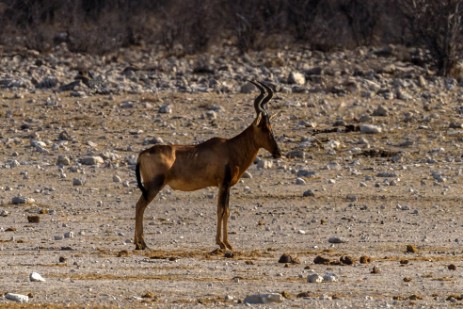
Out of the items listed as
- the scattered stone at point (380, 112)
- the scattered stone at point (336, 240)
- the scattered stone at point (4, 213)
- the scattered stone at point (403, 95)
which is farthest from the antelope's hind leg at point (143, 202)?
the scattered stone at point (403, 95)

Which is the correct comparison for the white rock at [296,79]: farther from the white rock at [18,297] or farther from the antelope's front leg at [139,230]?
the white rock at [18,297]

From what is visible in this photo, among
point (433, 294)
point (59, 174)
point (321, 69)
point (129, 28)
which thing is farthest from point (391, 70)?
point (433, 294)

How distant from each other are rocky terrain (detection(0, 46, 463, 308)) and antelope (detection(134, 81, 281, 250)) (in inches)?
13.7

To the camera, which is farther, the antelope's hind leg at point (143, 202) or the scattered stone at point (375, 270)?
the antelope's hind leg at point (143, 202)

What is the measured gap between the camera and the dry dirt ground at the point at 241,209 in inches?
384

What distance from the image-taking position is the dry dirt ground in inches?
384

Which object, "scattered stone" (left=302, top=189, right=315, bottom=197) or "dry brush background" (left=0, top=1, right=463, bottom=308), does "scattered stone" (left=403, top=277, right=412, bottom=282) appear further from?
"scattered stone" (left=302, top=189, right=315, bottom=197)

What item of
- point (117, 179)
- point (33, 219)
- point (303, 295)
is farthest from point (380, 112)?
point (303, 295)

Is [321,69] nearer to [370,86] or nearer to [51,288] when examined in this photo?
[370,86]

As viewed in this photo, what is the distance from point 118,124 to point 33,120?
1321 mm

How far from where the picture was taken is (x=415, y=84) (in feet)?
85.5

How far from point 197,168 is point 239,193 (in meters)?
2.98

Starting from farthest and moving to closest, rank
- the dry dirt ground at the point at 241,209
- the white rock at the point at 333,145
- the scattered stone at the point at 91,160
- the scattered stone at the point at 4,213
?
the white rock at the point at 333,145
the scattered stone at the point at 91,160
the scattered stone at the point at 4,213
the dry dirt ground at the point at 241,209

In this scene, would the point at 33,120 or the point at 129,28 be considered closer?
the point at 33,120
